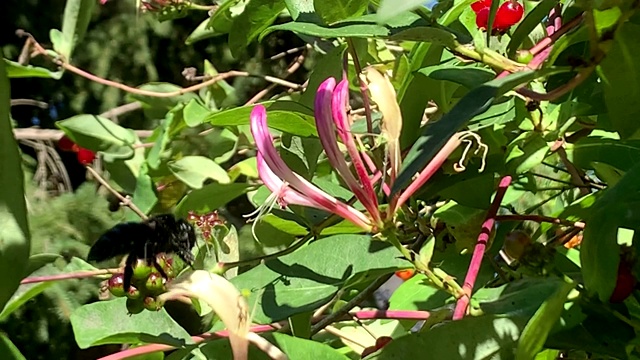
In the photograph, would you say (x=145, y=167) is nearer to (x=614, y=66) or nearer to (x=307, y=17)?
(x=307, y=17)

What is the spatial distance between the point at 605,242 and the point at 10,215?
35 centimetres

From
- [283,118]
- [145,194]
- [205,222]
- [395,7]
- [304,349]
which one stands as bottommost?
[145,194]

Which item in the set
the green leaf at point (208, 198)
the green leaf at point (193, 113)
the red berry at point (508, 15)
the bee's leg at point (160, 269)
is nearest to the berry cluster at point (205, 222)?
the green leaf at point (208, 198)

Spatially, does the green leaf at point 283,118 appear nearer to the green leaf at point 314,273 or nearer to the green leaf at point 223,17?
the green leaf at point 314,273

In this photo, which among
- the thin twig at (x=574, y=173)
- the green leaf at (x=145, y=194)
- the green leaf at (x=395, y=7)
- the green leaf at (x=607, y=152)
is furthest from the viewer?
the green leaf at (x=145, y=194)

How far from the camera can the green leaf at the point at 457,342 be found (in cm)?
44

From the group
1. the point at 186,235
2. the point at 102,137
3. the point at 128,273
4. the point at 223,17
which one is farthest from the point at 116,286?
the point at 102,137

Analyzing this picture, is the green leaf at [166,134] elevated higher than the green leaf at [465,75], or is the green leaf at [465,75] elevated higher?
the green leaf at [465,75]

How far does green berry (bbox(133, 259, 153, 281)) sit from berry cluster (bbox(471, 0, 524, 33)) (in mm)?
355

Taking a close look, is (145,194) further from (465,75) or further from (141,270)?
(465,75)

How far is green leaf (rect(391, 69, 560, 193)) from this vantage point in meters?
0.37

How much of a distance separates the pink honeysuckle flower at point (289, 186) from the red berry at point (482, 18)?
28cm

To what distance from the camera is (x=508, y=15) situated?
0.69 metres

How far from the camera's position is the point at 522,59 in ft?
1.60
